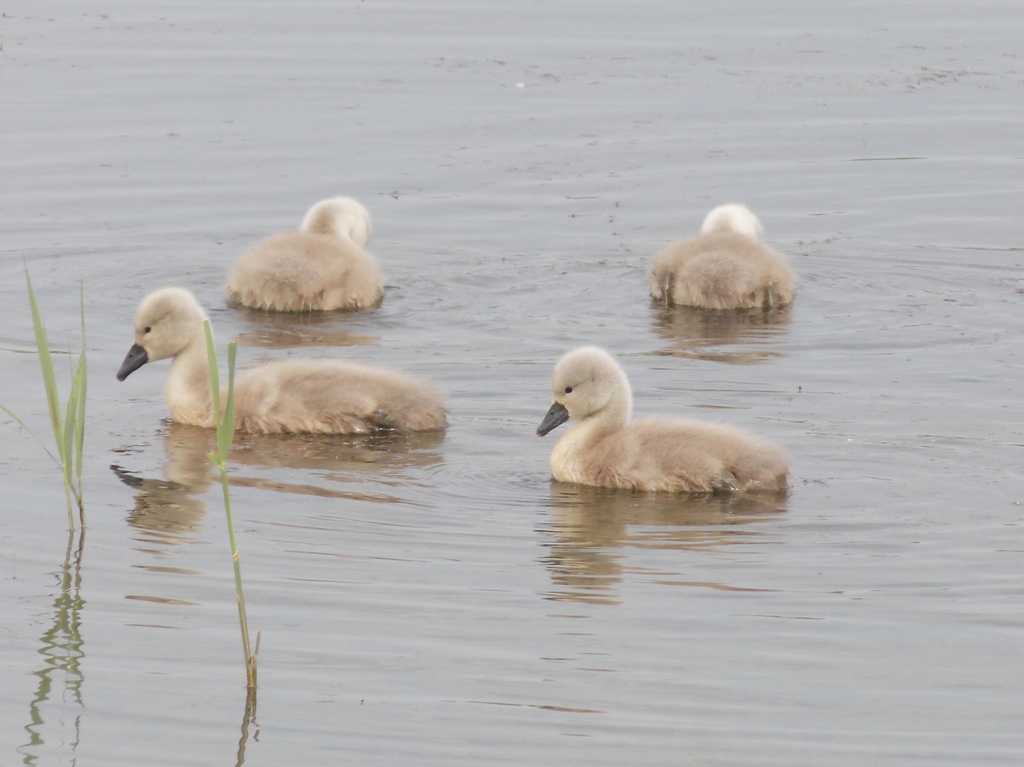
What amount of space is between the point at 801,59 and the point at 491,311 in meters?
7.95

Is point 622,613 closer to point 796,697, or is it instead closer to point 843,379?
point 796,697

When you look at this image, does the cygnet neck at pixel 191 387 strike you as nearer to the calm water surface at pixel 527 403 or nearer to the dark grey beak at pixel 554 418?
the calm water surface at pixel 527 403

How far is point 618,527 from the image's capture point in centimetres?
643

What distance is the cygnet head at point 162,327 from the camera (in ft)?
26.7

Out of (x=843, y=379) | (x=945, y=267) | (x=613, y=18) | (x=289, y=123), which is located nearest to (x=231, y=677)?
(x=843, y=379)

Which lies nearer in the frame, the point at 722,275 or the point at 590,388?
the point at 590,388

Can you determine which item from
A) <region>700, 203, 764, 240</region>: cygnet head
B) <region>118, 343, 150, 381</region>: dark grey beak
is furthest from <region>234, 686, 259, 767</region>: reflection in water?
<region>700, 203, 764, 240</region>: cygnet head

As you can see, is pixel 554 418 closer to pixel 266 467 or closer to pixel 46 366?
pixel 266 467

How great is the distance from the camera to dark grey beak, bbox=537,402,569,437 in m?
7.23

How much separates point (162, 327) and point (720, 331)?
3.01 m

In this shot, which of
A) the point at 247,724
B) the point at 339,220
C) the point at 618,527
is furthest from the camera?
the point at 339,220

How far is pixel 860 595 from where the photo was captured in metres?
5.59

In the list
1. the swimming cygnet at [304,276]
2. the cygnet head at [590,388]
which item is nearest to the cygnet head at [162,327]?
the swimming cygnet at [304,276]

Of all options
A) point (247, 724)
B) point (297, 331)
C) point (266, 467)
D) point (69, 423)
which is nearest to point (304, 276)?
point (297, 331)
